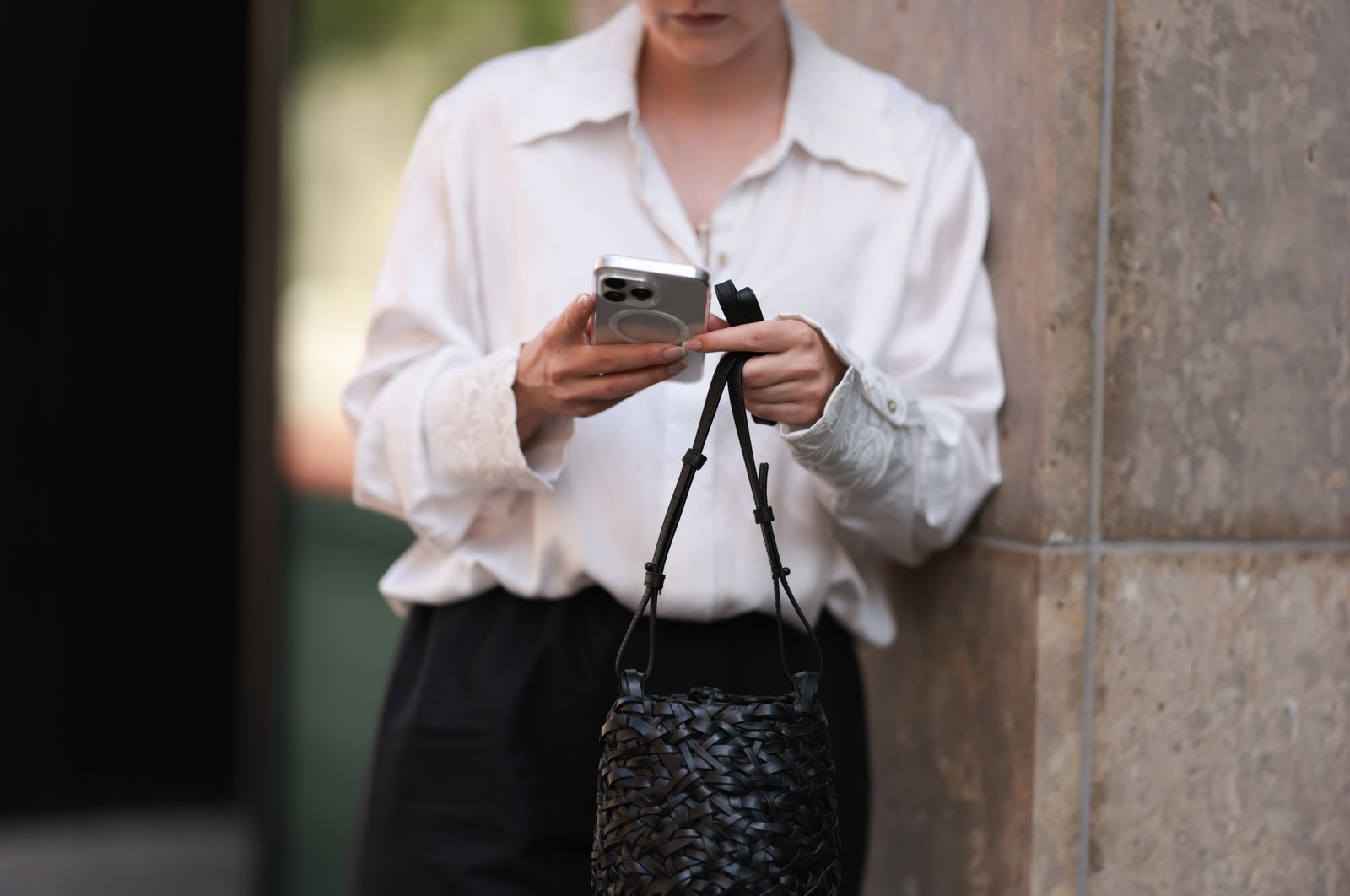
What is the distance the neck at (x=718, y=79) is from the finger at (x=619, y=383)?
0.55 metres

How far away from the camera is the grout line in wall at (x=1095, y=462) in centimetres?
183

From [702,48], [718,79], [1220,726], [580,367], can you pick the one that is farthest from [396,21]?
[1220,726]

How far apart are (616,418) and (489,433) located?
187 millimetres

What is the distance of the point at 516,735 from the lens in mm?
1768

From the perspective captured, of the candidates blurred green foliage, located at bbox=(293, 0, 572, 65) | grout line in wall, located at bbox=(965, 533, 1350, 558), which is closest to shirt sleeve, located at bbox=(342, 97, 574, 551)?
grout line in wall, located at bbox=(965, 533, 1350, 558)

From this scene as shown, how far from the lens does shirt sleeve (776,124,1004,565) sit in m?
1.79

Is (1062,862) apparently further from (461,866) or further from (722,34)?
(722,34)

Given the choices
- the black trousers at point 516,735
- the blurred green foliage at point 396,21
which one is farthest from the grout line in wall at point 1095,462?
the blurred green foliage at point 396,21

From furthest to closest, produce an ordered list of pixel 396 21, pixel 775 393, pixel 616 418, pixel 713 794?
pixel 396 21
pixel 616 418
pixel 775 393
pixel 713 794

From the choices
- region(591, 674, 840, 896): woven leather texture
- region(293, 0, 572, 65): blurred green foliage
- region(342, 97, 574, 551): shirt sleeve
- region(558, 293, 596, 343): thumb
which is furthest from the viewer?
region(293, 0, 572, 65): blurred green foliage

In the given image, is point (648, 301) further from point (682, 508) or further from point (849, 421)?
point (849, 421)

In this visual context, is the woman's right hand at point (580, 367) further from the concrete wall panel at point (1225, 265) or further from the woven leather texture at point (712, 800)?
the concrete wall panel at point (1225, 265)

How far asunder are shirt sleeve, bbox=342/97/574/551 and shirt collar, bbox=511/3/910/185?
157mm

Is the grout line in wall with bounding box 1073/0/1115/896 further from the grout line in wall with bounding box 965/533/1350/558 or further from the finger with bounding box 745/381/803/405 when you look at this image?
the finger with bounding box 745/381/803/405
